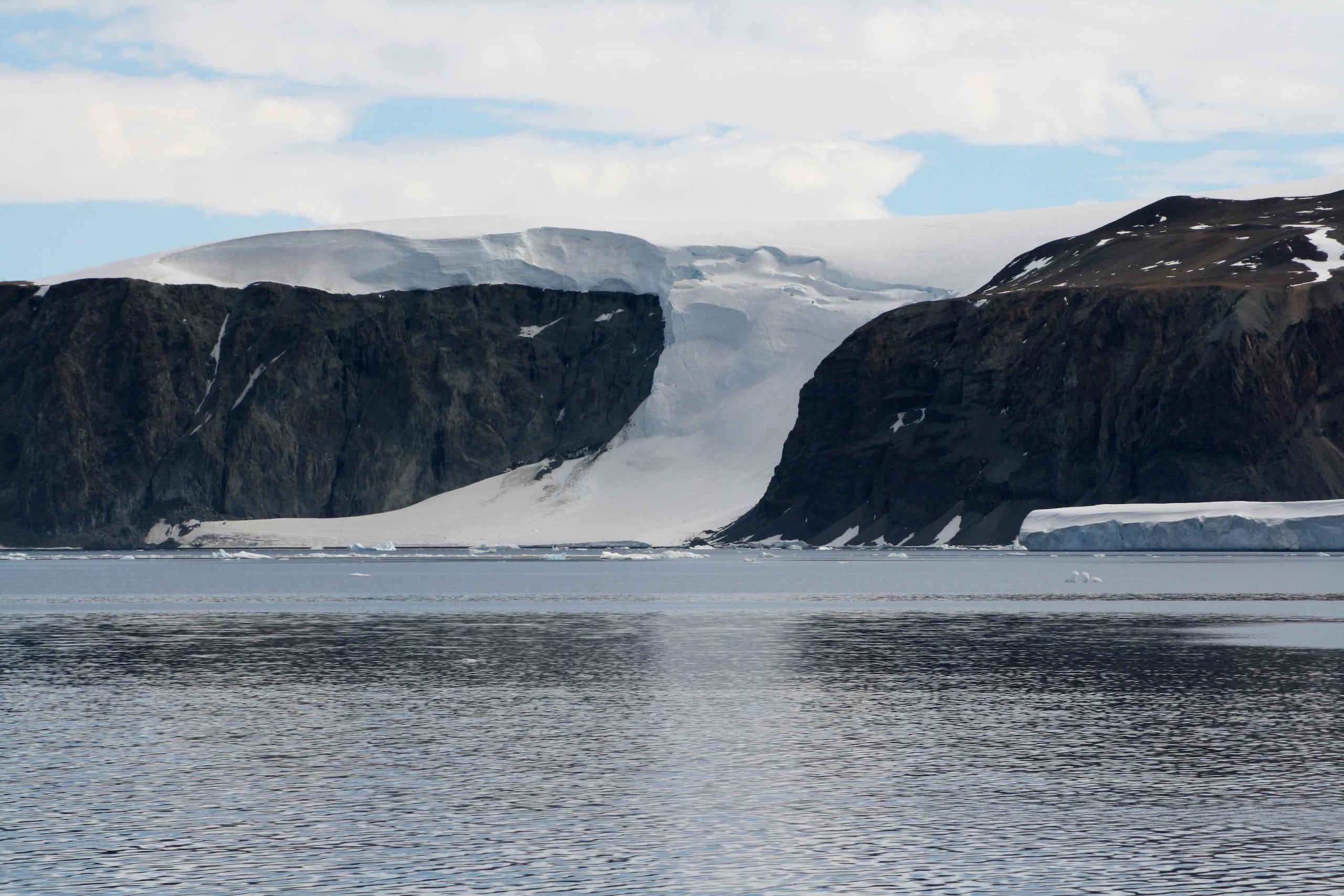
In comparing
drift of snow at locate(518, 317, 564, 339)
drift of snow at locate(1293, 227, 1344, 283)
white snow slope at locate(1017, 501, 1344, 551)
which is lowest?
white snow slope at locate(1017, 501, 1344, 551)

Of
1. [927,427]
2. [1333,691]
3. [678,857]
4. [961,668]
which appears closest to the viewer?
[678,857]

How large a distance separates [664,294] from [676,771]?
15978cm

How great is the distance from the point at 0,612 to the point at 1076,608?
3441cm

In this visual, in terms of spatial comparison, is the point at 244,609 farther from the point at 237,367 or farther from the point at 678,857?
the point at 237,367

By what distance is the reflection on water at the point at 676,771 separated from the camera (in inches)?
640

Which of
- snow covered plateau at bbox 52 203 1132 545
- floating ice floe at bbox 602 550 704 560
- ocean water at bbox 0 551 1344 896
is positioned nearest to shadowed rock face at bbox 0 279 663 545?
snow covered plateau at bbox 52 203 1132 545

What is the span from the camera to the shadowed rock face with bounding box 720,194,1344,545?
124 metres

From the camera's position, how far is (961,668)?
34906 mm

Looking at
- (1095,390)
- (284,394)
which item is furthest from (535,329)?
(1095,390)

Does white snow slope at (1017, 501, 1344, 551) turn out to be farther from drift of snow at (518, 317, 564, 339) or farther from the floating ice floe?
drift of snow at (518, 317, 564, 339)

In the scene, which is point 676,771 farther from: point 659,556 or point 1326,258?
point 1326,258

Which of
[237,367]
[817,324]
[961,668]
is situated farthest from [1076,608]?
[237,367]

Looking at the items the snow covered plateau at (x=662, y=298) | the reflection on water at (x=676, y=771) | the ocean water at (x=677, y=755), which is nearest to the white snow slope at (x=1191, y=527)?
the snow covered plateau at (x=662, y=298)

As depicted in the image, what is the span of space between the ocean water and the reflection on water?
0.24 ft
